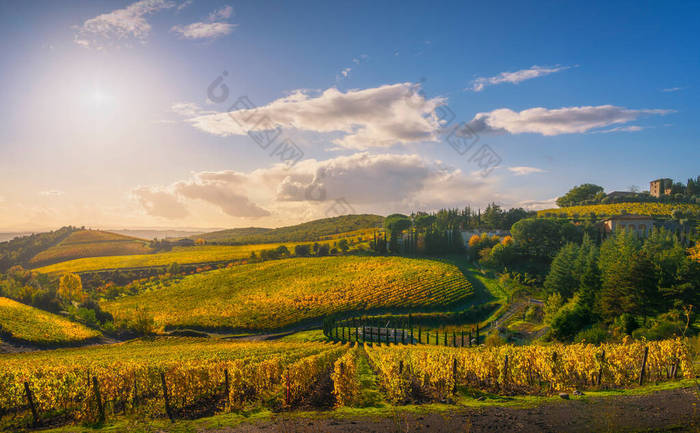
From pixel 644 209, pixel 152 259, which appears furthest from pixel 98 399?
pixel 644 209

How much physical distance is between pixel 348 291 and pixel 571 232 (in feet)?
237

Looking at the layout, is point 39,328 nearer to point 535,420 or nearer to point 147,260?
point 535,420

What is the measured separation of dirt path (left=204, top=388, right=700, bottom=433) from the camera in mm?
10875

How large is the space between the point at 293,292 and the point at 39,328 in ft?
127

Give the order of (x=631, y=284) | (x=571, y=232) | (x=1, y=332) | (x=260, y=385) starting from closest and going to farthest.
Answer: (x=260, y=385)
(x=631, y=284)
(x=1, y=332)
(x=571, y=232)

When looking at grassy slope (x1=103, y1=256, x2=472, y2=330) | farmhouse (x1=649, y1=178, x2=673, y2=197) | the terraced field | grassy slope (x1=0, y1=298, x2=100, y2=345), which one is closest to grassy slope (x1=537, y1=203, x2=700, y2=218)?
farmhouse (x1=649, y1=178, x2=673, y2=197)

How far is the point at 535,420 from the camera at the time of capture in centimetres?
1147

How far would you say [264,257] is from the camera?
356 ft

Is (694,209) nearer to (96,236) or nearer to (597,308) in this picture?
(597,308)

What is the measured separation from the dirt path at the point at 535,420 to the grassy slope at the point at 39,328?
164 feet

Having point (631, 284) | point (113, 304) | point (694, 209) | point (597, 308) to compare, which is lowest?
point (113, 304)

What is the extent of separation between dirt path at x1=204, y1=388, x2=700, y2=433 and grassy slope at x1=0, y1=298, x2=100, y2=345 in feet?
164

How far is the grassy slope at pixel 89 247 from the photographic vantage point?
12594cm

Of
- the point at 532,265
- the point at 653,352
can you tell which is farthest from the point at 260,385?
the point at 532,265
